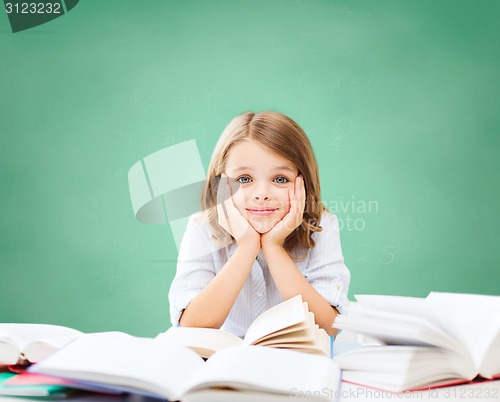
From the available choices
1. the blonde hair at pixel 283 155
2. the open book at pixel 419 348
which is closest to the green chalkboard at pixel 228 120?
the blonde hair at pixel 283 155

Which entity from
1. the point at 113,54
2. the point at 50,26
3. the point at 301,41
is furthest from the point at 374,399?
the point at 50,26

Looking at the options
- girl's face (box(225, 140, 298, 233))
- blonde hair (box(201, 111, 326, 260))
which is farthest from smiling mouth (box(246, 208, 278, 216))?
blonde hair (box(201, 111, 326, 260))

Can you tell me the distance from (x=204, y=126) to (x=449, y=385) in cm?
215

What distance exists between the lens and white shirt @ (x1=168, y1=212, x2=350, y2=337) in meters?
1.41

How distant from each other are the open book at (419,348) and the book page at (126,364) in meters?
0.23

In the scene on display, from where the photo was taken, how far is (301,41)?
2.77m

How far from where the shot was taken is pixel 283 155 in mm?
1391

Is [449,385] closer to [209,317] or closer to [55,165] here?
[209,317]

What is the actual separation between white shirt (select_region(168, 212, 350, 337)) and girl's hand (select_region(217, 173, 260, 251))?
71mm

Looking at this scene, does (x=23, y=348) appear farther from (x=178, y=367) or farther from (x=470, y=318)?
(x=470, y=318)

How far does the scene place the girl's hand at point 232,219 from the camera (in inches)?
54.4

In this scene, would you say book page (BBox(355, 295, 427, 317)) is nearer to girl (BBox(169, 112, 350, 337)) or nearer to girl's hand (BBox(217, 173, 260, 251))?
→ girl (BBox(169, 112, 350, 337))

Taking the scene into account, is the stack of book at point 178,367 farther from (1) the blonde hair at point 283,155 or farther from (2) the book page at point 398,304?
(1) the blonde hair at point 283,155

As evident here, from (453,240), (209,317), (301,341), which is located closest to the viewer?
(301,341)
